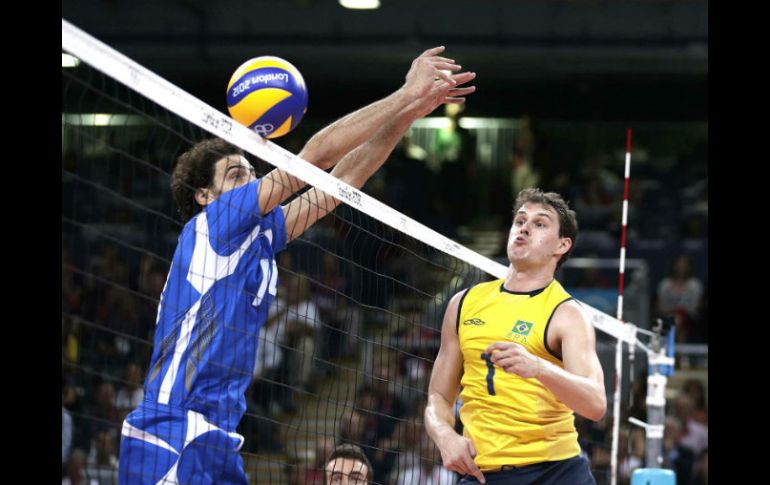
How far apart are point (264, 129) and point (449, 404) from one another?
5.22 ft

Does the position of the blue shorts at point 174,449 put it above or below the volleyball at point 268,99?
below

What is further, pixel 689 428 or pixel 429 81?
pixel 689 428

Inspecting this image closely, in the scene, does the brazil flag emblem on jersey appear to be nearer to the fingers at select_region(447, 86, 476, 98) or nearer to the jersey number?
the jersey number

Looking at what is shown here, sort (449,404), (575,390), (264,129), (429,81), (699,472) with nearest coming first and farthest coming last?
(575,390), (429,81), (449,404), (264,129), (699,472)

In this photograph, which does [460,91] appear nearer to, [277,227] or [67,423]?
[277,227]

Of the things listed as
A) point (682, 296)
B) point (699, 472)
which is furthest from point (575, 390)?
point (682, 296)

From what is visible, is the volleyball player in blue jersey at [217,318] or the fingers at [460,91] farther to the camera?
the fingers at [460,91]

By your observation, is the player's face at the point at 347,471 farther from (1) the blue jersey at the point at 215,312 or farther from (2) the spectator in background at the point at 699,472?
(2) the spectator in background at the point at 699,472

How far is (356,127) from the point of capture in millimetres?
4984

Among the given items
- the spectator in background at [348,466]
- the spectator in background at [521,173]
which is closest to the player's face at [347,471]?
the spectator in background at [348,466]

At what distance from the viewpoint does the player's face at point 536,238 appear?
5258 millimetres

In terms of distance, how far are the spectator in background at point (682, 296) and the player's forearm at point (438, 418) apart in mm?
11268
